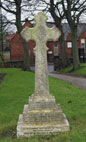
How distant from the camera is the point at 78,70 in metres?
25.1

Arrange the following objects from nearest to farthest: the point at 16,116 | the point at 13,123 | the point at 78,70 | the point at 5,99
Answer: the point at 13,123
the point at 16,116
the point at 5,99
the point at 78,70

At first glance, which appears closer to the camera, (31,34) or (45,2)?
(31,34)

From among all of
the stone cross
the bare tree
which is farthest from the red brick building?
the stone cross

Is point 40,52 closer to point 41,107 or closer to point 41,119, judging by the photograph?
point 41,107

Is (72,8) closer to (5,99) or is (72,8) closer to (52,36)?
(5,99)

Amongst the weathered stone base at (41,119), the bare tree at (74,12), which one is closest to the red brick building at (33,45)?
the bare tree at (74,12)

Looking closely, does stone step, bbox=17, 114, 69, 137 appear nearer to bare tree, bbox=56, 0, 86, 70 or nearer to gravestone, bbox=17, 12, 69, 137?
gravestone, bbox=17, 12, 69, 137

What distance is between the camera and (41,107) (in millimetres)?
5473

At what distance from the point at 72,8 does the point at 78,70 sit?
6807 millimetres

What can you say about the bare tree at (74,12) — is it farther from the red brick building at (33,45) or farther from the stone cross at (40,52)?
the red brick building at (33,45)

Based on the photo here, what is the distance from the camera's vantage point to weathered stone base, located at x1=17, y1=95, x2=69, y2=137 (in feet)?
16.8

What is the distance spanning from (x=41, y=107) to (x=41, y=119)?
0.92ft

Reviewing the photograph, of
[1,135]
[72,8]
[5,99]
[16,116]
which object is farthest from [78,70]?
[1,135]

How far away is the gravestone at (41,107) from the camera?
5.14 meters
